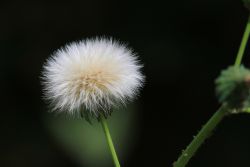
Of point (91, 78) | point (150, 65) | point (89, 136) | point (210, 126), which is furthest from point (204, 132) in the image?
point (150, 65)

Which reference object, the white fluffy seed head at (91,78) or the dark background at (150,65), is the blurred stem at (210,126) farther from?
the dark background at (150,65)

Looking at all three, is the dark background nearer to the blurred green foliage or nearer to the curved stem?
the blurred green foliage

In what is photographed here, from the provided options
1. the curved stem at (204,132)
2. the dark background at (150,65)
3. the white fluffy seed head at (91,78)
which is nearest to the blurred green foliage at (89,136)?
the dark background at (150,65)

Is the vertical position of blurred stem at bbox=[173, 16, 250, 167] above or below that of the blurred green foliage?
above

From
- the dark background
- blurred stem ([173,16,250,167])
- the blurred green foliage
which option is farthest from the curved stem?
the dark background

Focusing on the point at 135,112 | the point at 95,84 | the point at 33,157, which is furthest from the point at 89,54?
the point at 33,157
